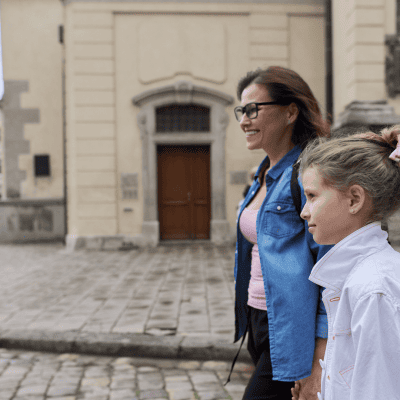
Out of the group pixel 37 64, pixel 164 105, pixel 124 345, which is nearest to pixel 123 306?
pixel 124 345

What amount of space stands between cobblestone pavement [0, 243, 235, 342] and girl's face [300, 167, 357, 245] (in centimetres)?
325

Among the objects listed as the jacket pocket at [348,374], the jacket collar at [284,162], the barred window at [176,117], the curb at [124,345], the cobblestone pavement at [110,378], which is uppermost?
the barred window at [176,117]

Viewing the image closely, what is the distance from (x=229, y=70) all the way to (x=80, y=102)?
3899mm

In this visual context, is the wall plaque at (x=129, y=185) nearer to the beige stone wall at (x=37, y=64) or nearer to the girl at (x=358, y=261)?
the beige stone wall at (x=37, y=64)

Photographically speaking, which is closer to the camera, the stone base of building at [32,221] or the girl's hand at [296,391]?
the girl's hand at [296,391]

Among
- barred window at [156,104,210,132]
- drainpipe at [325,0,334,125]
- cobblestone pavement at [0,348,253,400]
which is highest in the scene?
drainpipe at [325,0,334,125]

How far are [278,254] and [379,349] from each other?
26.9 inches

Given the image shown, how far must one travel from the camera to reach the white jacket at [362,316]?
93 cm

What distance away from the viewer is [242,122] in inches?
73.6

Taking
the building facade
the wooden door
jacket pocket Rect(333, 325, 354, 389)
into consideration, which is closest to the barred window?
the building facade

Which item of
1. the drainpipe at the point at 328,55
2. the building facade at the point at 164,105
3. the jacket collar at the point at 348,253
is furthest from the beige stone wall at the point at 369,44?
the jacket collar at the point at 348,253

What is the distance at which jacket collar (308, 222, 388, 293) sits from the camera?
1101 mm

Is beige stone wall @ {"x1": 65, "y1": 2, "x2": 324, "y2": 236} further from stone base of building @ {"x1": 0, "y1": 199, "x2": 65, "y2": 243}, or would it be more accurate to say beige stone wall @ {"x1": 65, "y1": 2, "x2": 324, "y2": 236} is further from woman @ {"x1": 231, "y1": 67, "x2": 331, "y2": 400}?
woman @ {"x1": 231, "y1": 67, "x2": 331, "y2": 400}

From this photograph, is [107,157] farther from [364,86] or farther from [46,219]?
[364,86]
